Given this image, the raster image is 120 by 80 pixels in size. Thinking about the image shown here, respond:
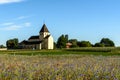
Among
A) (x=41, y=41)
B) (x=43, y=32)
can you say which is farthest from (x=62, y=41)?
(x=43, y=32)

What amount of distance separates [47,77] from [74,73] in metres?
0.88

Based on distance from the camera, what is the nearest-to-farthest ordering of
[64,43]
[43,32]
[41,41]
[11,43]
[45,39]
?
1. [64,43]
2. [45,39]
3. [41,41]
4. [43,32]
5. [11,43]

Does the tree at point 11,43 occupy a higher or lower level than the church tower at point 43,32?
lower

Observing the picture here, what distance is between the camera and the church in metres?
166

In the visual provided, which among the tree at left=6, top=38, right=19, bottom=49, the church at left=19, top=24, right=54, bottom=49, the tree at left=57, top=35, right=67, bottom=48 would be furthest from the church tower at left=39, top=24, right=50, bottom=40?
the tree at left=6, top=38, right=19, bottom=49

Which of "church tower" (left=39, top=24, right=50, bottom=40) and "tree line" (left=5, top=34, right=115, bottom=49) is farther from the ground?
"church tower" (left=39, top=24, right=50, bottom=40)

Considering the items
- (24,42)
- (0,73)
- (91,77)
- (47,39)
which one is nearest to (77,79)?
(91,77)

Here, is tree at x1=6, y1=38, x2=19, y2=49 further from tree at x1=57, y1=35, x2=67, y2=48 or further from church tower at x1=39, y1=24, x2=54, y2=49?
tree at x1=57, y1=35, x2=67, y2=48

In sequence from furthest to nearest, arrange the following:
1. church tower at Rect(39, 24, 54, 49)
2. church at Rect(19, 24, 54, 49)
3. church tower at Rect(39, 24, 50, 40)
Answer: church tower at Rect(39, 24, 50, 40) < church at Rect(19, 24, 54, 49) < church tower at Rect(39, 24, 54, 49)

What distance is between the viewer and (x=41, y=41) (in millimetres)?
172000

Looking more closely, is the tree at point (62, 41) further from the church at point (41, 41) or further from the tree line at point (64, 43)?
the church at point (41, 41)

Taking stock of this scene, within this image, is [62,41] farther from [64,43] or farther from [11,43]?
[11,43]

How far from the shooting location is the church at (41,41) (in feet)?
545

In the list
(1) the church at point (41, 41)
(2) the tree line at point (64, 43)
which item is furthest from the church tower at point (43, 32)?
(2) the tree line at point (64, 43)
